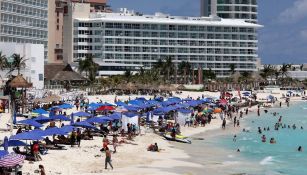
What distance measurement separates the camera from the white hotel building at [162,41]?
139875 mm

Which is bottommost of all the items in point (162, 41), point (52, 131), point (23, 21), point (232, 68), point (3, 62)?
point (52, 131)

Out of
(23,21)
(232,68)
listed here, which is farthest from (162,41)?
(23,21)

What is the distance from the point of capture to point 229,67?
15212cm

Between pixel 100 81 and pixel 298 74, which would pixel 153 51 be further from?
pixel 298 74

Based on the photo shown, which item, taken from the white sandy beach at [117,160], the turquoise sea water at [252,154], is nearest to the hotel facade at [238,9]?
the turquoise sea water at [252,154]

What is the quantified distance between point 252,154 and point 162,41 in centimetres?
10503

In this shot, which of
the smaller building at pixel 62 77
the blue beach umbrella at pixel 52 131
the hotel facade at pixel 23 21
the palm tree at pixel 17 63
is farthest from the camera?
the smaller building at pixel 62 77

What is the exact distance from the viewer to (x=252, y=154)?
41.1 m

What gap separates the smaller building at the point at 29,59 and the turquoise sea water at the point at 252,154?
31010 mm

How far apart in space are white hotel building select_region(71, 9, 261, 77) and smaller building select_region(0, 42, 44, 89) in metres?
56.9

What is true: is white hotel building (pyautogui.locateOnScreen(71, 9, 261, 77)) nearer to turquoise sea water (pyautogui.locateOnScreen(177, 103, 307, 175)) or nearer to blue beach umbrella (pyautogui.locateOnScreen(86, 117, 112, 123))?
turquoise sea water (pyautogui.locateOnScreen(177, 103, 307, 175))

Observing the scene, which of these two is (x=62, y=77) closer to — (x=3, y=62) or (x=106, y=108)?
(x=3, y=62)

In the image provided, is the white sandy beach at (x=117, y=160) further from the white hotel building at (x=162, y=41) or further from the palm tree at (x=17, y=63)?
the white hotel building at (x=162, y=41)

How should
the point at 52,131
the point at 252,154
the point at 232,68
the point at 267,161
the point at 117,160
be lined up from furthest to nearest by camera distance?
the point at 232,68 → the point at 252,154 → the point at 267,161 → the point at 117,160 → the point at 52,131
